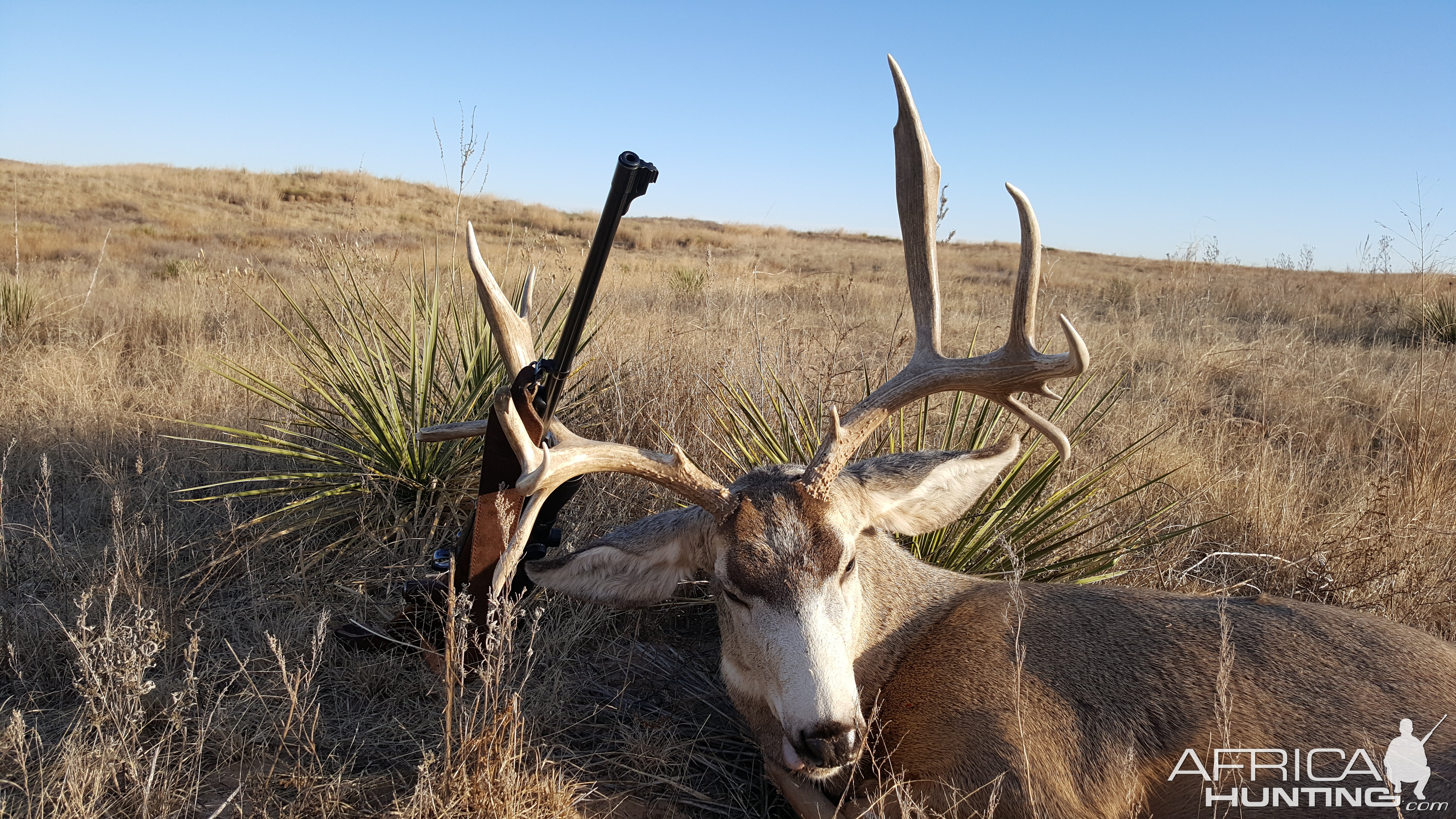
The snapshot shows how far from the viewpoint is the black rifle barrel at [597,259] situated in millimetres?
2818

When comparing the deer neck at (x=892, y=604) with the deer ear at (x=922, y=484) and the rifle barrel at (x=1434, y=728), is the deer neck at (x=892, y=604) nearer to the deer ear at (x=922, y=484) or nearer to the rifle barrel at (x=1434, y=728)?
the deer ear at (x=922, y=484)

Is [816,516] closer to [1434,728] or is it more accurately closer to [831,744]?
[831,744]

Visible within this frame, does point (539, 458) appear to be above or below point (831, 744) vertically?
above

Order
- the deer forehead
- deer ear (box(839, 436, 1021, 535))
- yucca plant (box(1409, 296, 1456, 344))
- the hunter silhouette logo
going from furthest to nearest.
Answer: yucca plant (box(1409, 296, 1456, 344)), deer ear (box(839, 436, 1021, 535)), the deer forehead, the hunter silhouette logo

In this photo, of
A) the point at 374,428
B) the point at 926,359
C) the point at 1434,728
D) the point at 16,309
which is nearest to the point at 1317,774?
the point at 1434,728

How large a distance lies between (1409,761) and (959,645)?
48.1 inches

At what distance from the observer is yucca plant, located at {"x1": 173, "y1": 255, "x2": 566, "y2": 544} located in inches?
172

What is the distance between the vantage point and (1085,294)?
16531mm

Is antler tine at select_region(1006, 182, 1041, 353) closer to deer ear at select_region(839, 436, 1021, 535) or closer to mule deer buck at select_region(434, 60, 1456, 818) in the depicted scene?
mule deer buck at select_region(434, 60, 1456, 818)

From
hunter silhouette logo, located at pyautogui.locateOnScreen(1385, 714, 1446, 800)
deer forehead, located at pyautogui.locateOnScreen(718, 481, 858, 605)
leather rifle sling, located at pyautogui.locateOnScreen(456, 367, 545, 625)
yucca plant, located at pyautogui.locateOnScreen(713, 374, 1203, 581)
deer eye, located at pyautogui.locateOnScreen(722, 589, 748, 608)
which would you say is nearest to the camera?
hunter silhouette logo, located at pyautogui.locateOnScreen(1385, 714, 1446, 800)

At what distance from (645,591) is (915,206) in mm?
1713

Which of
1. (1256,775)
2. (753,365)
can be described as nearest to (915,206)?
(1256,775)

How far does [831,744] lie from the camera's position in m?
2.41

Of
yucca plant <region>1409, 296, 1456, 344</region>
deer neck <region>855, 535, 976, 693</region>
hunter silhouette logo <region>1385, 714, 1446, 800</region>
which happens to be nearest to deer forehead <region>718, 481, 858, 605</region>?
deer neck <region>855, 535, 976, 693</region>
